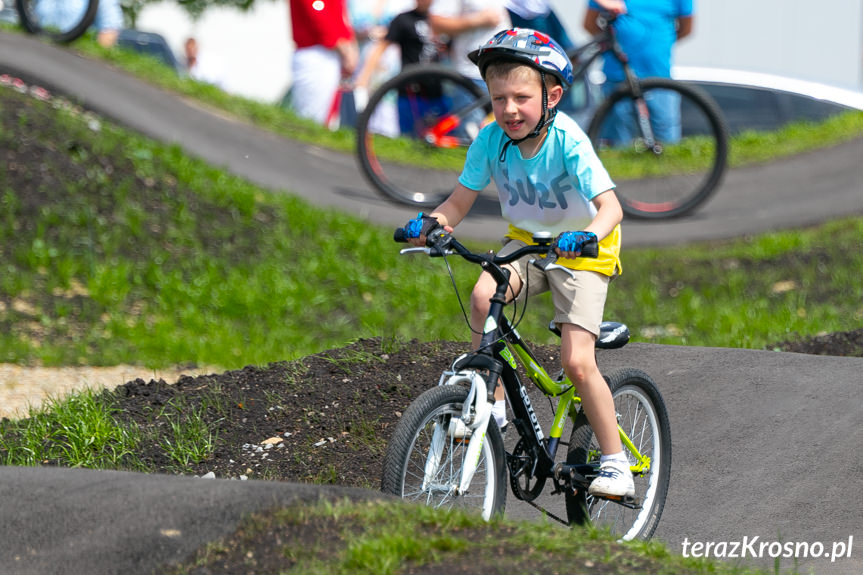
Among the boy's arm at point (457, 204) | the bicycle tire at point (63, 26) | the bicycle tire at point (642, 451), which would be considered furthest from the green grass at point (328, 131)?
the boy's arm at point (457, 204)

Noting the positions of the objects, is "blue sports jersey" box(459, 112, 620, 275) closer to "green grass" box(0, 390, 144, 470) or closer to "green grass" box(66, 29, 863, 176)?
"green grass" box(0, 390, 144, 470)

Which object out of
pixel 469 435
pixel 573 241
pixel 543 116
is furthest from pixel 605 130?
pixel 469 435

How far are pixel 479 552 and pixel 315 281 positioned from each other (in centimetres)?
594

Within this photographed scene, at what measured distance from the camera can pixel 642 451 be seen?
4.58 m

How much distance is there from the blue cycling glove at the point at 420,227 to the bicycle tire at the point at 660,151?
6035mm

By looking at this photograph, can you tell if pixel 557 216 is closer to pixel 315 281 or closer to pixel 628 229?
pixel 315 281

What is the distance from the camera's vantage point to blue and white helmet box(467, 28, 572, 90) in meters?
3.91

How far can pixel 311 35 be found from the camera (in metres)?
12.8

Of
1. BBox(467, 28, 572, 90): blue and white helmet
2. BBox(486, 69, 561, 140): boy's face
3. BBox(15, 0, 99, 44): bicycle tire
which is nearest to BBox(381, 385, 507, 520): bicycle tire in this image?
BBox(486, 69, 561, 140): boy's face

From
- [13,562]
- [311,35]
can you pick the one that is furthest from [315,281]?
[13,562]

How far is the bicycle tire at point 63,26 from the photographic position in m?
12.6

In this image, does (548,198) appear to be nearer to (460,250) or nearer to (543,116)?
(543,116)

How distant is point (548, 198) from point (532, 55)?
50cm

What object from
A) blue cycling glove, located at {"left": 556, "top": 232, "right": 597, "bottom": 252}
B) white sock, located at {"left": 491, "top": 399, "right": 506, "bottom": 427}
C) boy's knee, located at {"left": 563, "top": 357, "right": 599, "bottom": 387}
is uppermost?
blue cycling glove, located at {"left": 556, "top": 232, "right": 597, "bottom": 252}
